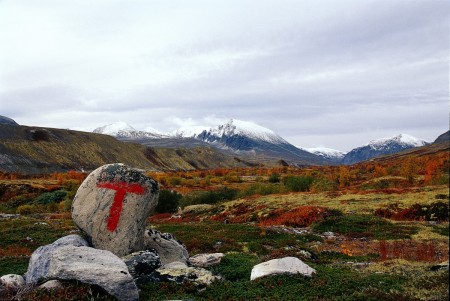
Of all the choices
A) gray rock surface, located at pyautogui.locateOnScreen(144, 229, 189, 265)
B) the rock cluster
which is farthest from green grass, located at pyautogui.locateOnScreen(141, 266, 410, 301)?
gray rock surface, located at pyautogui.locateOnScreen(144, 229, 189, 265)

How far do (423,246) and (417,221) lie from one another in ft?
41.8

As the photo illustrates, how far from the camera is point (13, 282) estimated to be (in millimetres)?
15414

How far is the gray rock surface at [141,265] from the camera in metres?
Result: 16.3

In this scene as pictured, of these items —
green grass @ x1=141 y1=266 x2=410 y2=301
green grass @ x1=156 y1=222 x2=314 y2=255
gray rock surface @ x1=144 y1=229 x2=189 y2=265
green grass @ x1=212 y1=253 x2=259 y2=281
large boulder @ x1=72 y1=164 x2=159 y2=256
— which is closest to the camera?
green grass @ x1=141 y1=266 x2=410 y2=301

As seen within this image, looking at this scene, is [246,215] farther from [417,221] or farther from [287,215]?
[417,221]

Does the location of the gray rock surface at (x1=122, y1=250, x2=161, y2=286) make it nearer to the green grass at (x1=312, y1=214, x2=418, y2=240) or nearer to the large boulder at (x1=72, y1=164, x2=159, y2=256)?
the large boulder at (x1=72, y1=164, x2=159, y2=256)

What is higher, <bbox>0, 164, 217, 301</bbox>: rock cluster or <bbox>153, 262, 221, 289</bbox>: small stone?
<bbox>0, 164, 217, 301</bbox>: rock cluster

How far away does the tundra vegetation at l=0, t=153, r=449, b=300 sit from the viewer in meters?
14.3

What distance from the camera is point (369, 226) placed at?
34.8m

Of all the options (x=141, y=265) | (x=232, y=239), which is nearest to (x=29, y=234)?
(x=232, y=239)

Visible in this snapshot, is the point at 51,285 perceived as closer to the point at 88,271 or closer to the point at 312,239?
the point at 88,271

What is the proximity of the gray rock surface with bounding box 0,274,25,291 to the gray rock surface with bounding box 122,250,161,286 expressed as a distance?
4.06 meters

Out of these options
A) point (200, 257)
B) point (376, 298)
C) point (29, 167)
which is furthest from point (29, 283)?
point (29, 167)

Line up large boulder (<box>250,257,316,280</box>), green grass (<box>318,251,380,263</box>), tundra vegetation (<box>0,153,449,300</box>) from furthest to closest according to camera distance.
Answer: green grass (<box>318,251,380,263</box>) → large boulder (<box>250,257,316,280</box>) → tundra vegetation (<box>0,153,449,300</box>)
